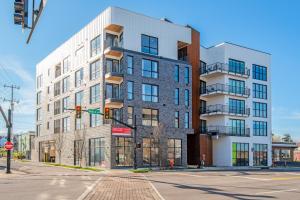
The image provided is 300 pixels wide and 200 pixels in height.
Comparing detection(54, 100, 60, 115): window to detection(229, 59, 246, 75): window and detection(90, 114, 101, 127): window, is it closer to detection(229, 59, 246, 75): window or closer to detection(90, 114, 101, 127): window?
detection(90, 114, 101, 127): window

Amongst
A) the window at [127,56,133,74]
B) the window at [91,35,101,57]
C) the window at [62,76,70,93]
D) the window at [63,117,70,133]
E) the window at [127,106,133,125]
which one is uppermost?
the window at [91,35,101,57]

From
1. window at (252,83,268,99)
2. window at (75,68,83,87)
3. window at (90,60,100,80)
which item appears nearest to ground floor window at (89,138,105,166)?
window at (90,60,100,80)

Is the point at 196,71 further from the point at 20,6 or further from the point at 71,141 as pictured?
the point at 20,6

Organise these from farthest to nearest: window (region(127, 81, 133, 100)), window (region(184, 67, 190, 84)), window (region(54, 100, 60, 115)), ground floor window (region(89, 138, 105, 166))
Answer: window (region(54, 100, 60, 115)), window (region(184, 67, 190, 84)), ground floor window (region(89, 138, 105, 166)), window (region(127, 81, 133, 100))

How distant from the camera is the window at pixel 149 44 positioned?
48.2 m

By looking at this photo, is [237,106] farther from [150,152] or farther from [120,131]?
[120,131]

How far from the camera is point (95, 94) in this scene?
48.6 metres

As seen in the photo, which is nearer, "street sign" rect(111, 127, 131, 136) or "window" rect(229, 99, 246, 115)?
"street sign" rect(111, 127, 131, 136)

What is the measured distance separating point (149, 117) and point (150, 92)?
3.18 meters

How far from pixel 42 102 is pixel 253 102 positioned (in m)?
37.7

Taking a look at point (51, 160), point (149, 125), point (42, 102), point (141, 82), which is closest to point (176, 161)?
point (149, 125)

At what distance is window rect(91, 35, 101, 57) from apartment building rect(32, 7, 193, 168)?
126 mm

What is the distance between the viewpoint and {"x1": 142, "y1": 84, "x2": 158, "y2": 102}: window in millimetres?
47438

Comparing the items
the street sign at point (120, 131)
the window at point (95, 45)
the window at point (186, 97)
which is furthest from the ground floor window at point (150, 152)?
the window at point (95, 45)
